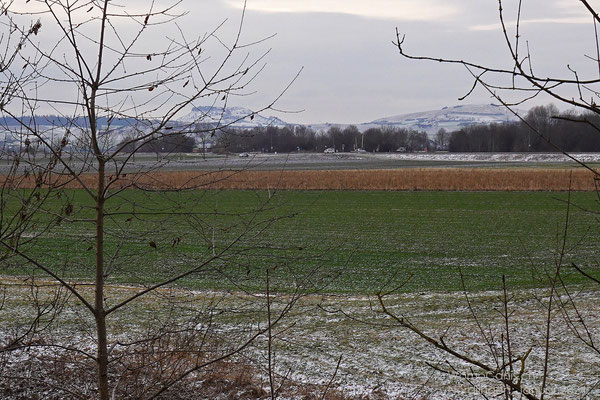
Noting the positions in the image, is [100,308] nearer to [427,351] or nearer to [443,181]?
[427,351]

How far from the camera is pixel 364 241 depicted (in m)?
21.9

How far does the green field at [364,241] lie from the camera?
546cm

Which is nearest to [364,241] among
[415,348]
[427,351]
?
[415,348]

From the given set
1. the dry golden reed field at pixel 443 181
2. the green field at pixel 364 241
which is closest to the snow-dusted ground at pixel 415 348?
the green field at pixel 364 241

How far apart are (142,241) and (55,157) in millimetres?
758


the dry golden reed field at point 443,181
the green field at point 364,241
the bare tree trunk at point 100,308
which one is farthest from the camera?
the dry golden reed field at point 443,181

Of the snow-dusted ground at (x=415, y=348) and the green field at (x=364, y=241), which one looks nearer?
the green field at (x=364, y=241)

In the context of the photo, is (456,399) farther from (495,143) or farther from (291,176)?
(495,143)

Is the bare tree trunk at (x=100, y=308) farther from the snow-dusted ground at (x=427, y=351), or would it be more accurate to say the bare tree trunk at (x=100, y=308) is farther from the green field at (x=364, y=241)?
the snow-dusted ground at (x=427, y=351)

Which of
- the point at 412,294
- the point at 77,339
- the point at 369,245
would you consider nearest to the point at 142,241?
the point at 77,339

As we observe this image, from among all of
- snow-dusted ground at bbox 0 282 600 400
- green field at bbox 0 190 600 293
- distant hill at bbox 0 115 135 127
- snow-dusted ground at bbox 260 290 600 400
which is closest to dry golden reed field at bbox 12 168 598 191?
green field at bbox 0 190 600 293

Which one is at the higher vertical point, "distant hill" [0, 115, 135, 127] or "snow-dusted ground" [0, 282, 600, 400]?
"distant hill" [0, 115, 135, 127]

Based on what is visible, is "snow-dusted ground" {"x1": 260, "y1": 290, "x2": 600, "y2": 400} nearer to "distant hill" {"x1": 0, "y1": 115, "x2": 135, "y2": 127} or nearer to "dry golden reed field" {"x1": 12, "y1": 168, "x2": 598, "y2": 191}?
"distant hill" {"x1": 0, "y1": 115, "x2": 135, "y2": 127}

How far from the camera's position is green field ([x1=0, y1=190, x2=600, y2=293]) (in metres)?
5.46
